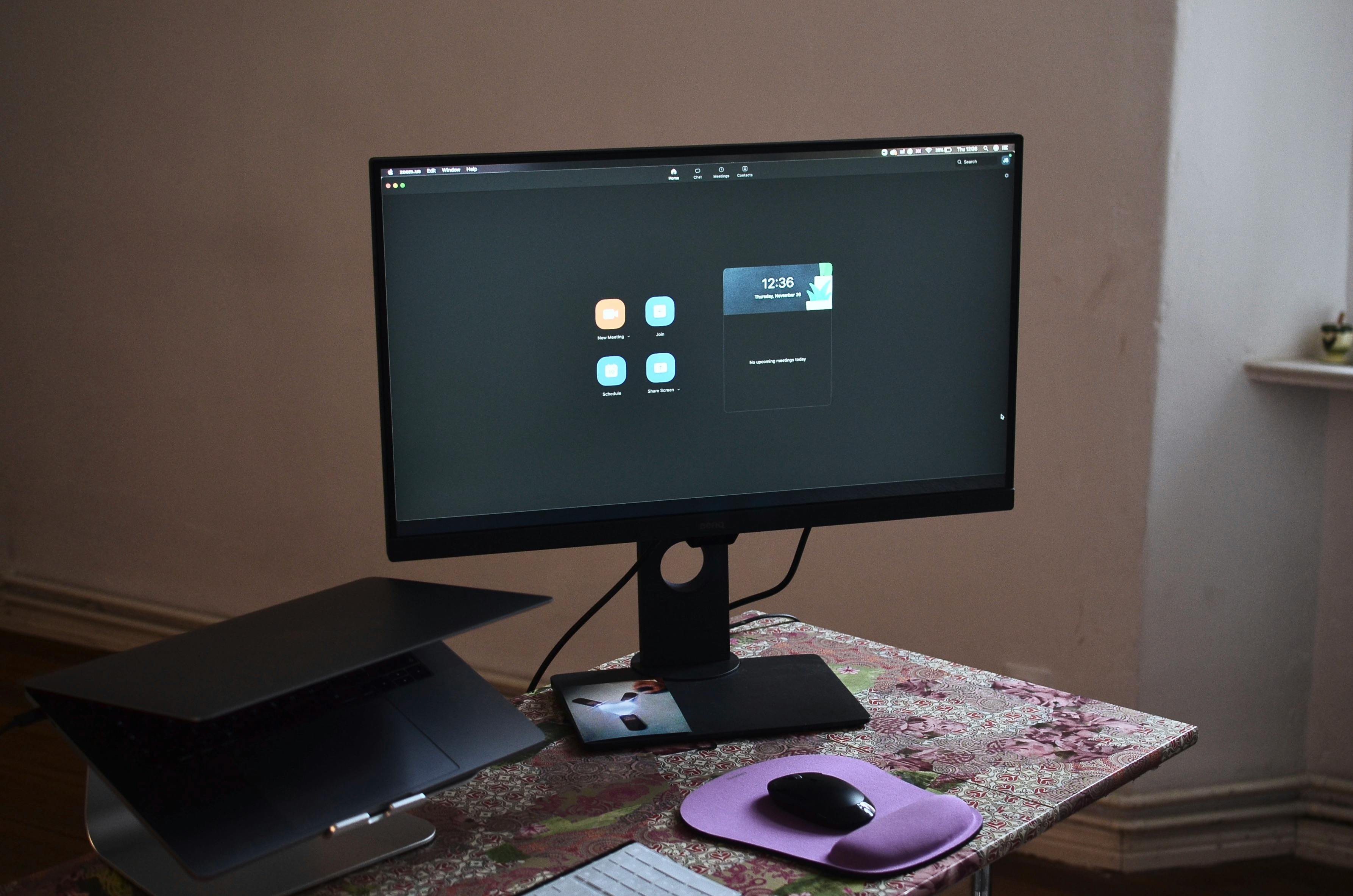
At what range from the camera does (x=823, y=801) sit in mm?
967

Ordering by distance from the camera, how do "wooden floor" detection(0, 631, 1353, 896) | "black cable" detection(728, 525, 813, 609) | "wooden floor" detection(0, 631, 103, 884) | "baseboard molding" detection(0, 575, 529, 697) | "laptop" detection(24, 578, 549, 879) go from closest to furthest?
1. "laptop" detection(24, 578, 549, 879)
2. "black cable" detection(728, 525, 813, 609)
3. "wooden floor" detection(0, 631, 1353, 896)
4. "wooden floor" detection(0, 631, 103, 884)
5. "baseboard molding" detection(0, 575, 529, 697)

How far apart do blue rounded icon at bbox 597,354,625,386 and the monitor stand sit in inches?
7.2

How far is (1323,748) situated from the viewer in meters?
2.16

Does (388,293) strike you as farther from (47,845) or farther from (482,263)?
(47,845)

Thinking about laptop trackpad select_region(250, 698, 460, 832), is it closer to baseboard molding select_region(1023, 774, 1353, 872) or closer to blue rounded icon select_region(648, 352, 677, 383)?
blue rounded icon select_region(648, 352, 677, 383)

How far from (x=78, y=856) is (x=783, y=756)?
141cm

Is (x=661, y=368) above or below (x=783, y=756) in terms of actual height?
above

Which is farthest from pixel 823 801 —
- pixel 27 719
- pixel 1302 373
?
pixel 1302 373

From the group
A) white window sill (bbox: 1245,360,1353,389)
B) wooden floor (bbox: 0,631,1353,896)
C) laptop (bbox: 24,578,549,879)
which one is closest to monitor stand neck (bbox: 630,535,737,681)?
laptop (bbox: 24,578,549,879)

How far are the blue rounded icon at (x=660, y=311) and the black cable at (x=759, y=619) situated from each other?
0.46m

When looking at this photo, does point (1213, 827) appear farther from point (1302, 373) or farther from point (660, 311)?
point (660, 311)

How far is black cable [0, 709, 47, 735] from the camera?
0.96 metres

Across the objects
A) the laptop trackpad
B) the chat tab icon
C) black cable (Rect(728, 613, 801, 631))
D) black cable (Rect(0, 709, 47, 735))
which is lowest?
black cable (Rect(728, 613, 801, 631))

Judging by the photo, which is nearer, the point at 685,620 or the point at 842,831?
the point at 842,831
